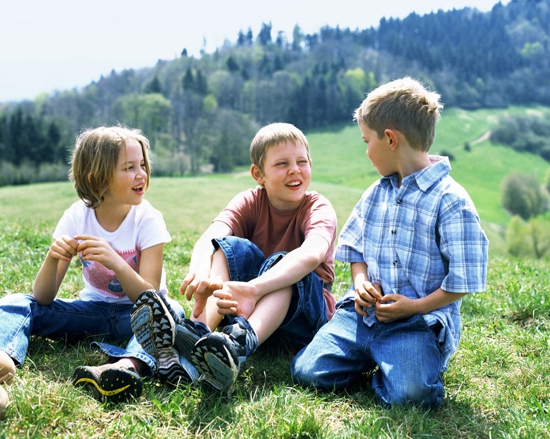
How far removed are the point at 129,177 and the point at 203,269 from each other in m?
0.72

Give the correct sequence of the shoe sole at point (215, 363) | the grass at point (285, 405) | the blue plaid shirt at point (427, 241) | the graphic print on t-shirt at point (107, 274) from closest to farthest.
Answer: the grass at point (285, 405) < the shoe sole at point (215, 363) < the blue plaid shirt at point (427, 241) < the graphic print on t-shirt at point (107, 274)

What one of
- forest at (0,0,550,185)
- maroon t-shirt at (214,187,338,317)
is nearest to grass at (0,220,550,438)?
maroon t-shirt at (214,187,338,317)

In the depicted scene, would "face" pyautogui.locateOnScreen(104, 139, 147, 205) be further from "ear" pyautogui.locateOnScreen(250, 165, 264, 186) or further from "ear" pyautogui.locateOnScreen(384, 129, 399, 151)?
"ear" pyautogui.locateOnScreen(384, 129, 399, 151)

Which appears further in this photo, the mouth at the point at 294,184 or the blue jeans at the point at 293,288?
the mouth at the point at 294,184

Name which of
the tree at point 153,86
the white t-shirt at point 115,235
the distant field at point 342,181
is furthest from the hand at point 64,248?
the tree at point 153,86

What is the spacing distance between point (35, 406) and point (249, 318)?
1.09 meters

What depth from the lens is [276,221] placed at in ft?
12.1

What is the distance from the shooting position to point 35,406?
243 centimetres

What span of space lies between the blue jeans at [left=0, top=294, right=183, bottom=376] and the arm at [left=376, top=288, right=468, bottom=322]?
113cm

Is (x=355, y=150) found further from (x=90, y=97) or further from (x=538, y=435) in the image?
(x=538, y=435)

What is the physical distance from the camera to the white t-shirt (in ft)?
11.4

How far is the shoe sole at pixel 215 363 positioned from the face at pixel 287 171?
50.2 inches

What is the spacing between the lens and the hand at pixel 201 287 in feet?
9.58

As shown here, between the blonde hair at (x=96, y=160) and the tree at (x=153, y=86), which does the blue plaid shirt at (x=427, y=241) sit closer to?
the blonde hair at (x=96, y=160)
